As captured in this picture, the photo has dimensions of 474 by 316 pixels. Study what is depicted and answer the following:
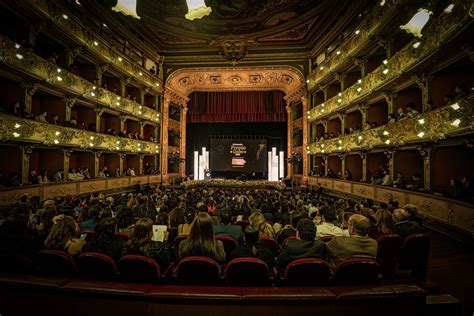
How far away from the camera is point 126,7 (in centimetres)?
1359

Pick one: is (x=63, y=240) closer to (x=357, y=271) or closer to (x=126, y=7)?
(x=357, y=271)

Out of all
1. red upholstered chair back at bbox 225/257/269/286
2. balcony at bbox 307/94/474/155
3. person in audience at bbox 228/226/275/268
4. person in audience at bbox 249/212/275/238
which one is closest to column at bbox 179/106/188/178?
balcony at bbox 307/94/474/155

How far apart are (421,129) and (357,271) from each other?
26.4 ft

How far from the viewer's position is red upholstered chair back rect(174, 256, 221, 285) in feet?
8.84

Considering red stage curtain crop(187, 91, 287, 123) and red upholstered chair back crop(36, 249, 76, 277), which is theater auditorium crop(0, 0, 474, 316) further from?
red stage curtain crop(187, 91, 287, 123)

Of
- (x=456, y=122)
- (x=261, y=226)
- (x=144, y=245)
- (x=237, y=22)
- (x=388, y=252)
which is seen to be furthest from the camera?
(x=237, y=22)

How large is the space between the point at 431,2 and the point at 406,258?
846 centimetres

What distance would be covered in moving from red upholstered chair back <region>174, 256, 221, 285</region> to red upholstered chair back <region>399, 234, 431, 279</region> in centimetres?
320

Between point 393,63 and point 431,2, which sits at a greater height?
point 431,2

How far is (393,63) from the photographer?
984 centimetres

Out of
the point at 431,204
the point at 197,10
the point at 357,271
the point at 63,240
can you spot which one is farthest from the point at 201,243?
the point at 197,10

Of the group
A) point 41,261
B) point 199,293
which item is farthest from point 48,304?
point 199,293

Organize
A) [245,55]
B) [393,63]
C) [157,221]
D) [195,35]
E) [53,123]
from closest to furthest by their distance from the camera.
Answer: [157,221] → [393,63] → [53,123] → [195,35] → [245,55]

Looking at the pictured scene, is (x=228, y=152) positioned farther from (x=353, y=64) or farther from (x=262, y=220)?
(x=262, y=220)
